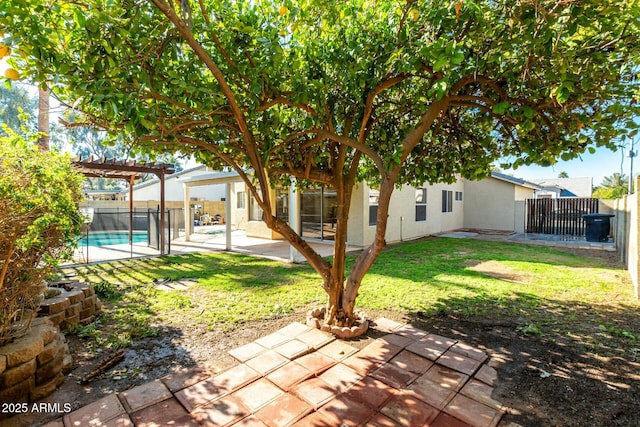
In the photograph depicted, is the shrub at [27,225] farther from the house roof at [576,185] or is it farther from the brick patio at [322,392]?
the house roof at [576,185]

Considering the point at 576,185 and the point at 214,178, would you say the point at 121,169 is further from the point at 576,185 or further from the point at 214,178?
the point at 576,185

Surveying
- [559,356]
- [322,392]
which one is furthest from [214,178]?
[559,356]

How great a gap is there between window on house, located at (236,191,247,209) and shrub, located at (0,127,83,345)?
12588 mm

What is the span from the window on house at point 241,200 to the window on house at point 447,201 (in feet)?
34.9

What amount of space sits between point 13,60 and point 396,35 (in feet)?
11.3

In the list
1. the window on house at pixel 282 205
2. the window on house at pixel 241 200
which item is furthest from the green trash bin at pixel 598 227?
the window on house at pixel 241 200

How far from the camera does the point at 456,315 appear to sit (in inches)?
184

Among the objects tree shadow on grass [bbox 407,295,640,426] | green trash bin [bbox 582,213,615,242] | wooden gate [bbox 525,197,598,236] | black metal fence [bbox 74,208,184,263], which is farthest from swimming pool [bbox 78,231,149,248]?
wooden gate [bbox 525,197,598,236]

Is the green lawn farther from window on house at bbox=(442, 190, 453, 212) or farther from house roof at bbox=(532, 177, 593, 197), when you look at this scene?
house roof at bbox=(532, 177, 593, 197)

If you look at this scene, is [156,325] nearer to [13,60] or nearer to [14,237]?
[14,237]

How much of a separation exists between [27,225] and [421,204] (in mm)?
14012

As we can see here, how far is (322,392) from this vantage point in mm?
2742

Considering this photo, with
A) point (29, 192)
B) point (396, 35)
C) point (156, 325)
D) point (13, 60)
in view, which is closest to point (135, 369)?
point (156, 325)

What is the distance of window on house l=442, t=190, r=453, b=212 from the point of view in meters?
16.7
